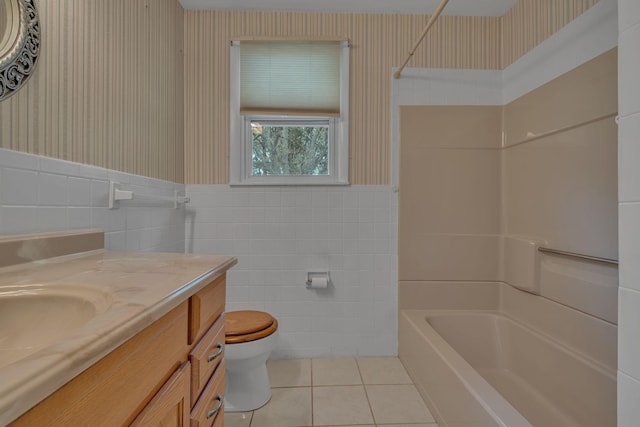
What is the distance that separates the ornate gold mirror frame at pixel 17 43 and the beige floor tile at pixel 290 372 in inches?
68.2

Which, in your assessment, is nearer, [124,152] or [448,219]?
[124,152]

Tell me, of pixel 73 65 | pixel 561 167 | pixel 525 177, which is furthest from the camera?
pixel 525 177

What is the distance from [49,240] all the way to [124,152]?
58 cm

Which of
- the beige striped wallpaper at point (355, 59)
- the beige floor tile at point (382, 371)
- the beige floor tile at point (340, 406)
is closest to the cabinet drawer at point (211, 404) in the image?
the beige floor tile at point (340, 406)

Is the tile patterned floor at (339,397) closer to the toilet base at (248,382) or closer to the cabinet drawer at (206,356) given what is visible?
the toilet base at (248,382)

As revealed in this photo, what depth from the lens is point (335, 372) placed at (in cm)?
184

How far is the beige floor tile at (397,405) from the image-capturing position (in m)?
1.44

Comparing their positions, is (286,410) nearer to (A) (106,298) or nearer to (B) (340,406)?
(B) (340,406)

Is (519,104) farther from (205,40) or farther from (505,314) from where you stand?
(205,40)

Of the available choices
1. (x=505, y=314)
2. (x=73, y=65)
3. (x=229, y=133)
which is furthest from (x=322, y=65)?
(x=505, y=314)

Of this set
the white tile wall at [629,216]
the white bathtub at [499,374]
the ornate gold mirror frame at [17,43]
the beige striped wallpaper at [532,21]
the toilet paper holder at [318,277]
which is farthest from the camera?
the toilet paper holder at [318,277]

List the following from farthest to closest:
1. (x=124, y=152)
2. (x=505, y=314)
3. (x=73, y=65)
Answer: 1. (x=505, y=314)
2. (x=124, y=152)
3. (x=73, y=65)

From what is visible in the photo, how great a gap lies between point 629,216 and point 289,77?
1856 millimetres

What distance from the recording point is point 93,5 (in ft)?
3.76
